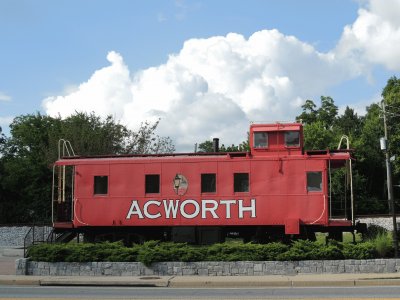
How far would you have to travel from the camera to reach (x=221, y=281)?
15609 millimetres

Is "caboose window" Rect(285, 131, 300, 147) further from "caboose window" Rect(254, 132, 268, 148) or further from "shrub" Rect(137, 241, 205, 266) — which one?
"shrub" Rect(137, 241, 205, 266)

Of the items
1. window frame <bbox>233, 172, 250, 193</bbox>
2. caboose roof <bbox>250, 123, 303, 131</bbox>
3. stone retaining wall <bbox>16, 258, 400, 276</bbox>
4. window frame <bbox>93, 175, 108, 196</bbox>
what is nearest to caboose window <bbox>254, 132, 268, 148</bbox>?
caboose roof <bbox>250, 123, 303, 131</bbox>

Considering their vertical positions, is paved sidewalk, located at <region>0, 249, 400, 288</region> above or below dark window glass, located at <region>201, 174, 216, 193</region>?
below

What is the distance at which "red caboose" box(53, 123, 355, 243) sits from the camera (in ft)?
65.8

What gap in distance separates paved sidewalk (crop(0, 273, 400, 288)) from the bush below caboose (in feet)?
3.24

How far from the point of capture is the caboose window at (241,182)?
2043 centimetres

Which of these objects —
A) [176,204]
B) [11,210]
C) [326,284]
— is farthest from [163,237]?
[11,210]


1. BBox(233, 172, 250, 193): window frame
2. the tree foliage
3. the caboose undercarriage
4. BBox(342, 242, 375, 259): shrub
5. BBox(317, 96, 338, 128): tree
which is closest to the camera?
BBox(342, 242, 375, 259): shrub

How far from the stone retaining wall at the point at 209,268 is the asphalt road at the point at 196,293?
95.5 inches

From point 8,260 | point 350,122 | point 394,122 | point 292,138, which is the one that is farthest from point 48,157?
point 350,122

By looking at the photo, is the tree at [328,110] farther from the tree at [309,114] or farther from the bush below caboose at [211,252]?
the bush below caboose at [211,252]

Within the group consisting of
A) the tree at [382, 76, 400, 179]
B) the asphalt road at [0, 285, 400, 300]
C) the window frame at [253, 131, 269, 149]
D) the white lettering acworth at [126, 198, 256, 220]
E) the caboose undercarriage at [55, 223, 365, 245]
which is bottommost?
the asphalt road at [0, 285, 400, 300]

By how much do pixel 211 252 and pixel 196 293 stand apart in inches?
173

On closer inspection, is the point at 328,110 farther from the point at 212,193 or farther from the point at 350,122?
the point at 212,193
